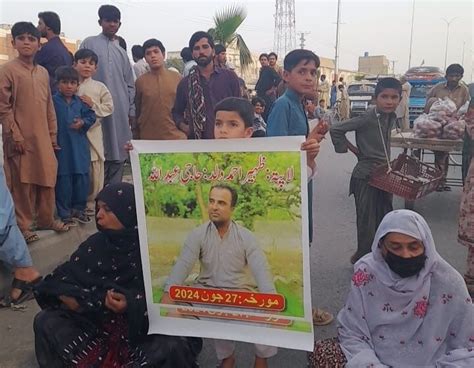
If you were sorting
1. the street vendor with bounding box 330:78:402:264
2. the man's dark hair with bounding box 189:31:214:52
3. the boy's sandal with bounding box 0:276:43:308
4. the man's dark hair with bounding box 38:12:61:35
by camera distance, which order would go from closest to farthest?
the boy's sandal with bounding box 0:276:43:308 → the street vendor with bounding box 330:78:402:264 → the man's dark hair with bounding box 189:31:214:52 → the man's dark hair with bounding box 38:12:61:35

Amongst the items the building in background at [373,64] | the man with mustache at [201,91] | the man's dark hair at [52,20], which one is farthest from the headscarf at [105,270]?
the building in background at [373,64]

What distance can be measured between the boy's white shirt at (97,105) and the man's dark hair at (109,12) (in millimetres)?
629

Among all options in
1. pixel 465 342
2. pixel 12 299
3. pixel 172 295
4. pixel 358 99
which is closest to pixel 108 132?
pixel 12 299

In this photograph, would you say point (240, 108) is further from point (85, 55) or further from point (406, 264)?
point (85, 55)

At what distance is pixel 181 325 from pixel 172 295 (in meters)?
0.14

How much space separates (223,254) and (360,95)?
70.8ft

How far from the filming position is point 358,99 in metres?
21.8

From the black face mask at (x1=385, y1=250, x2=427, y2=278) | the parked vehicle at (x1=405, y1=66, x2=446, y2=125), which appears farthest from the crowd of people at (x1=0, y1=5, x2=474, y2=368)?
the parked vehicle at (x1=405, y1=66, x2=446, y2=125)

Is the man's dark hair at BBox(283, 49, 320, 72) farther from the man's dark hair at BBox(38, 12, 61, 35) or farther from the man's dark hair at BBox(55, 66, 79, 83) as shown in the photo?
the man's dark hair at BBox(38, 12, 61, 35)

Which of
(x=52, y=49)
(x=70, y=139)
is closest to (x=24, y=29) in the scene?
(x=70, y=139)

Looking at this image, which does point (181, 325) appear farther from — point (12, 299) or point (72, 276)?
point (12, 299)

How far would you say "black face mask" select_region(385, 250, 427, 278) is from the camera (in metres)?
2.23

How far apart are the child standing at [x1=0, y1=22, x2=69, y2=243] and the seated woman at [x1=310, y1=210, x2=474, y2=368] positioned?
2780mm

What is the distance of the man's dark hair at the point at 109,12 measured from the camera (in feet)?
15.4
